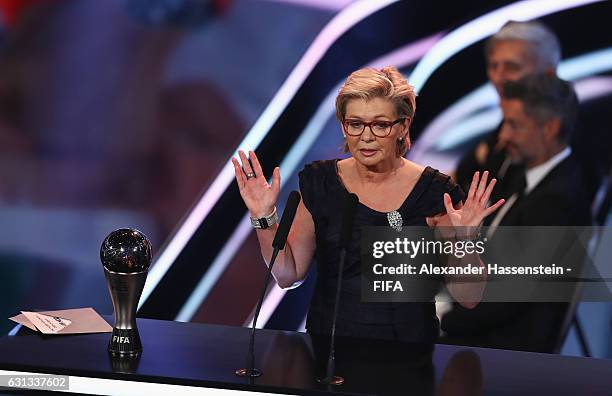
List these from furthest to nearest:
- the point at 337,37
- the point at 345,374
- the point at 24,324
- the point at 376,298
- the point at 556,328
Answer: the point at 337,37, the point at 556,328, the point at 376,298, the point at 24,324, the point at 345,374

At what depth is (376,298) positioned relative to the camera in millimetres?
2504

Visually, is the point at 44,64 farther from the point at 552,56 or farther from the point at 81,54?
the point at 552,56

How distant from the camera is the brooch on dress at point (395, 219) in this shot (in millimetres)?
2543

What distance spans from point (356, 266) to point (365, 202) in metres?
0.19

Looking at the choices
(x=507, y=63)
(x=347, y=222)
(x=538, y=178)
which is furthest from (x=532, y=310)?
(x=347, y=222)

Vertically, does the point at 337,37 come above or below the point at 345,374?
above

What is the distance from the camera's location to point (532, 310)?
3.88 metres

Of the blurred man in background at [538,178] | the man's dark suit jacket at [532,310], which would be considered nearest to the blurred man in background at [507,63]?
the blurred man in background at [538,178]

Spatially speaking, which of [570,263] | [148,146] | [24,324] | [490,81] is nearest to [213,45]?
[148,146]

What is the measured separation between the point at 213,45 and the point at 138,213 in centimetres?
89

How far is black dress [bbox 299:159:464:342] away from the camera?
8.13 ft

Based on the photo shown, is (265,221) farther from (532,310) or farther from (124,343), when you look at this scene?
(532,310)

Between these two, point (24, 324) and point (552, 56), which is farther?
point (552, 56)

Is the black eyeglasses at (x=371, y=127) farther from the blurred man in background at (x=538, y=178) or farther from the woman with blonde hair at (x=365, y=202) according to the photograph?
the blurred man in background at (x=538, y=178)
